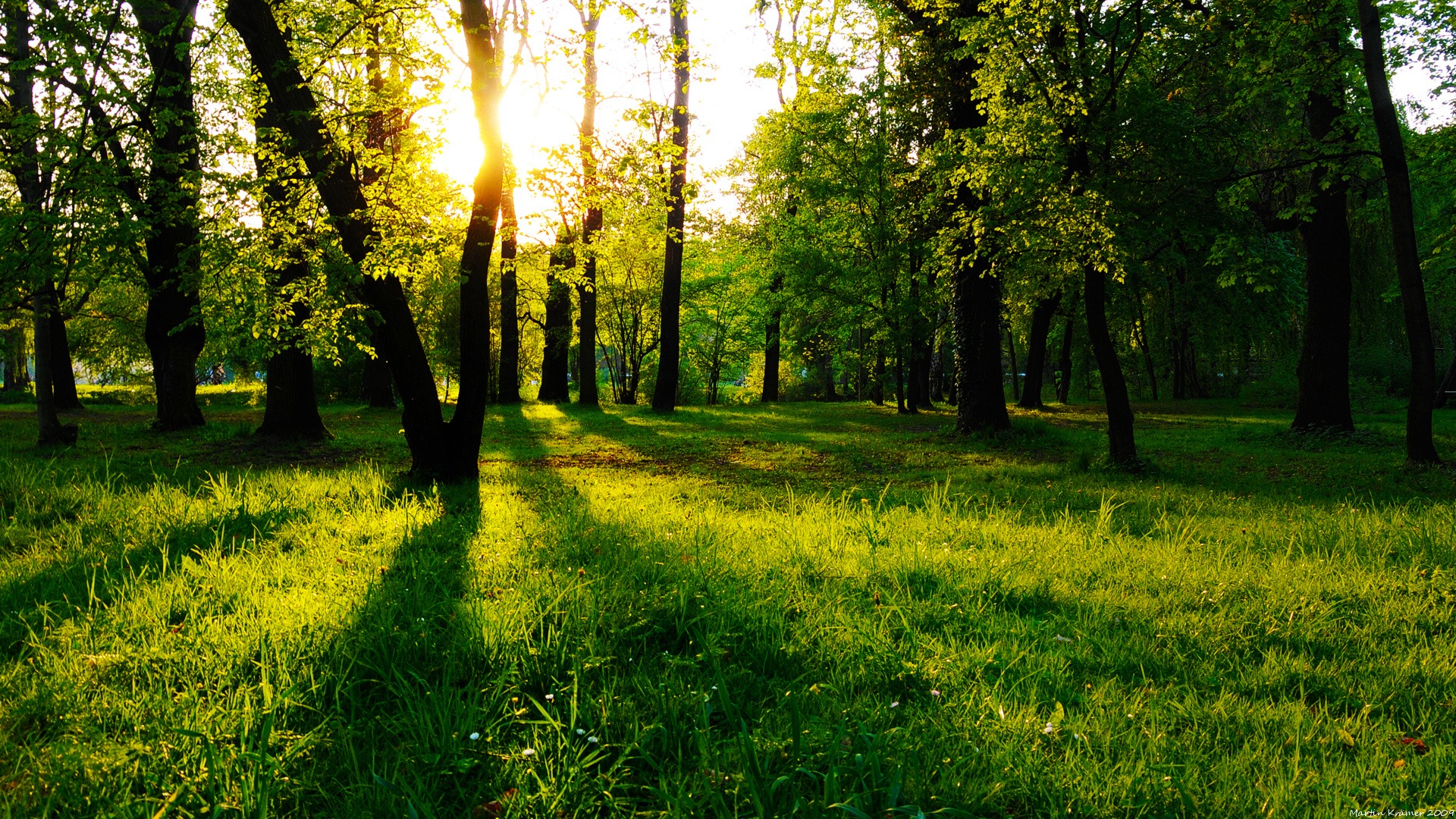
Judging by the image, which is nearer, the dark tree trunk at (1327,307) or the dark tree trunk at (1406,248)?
the dark tree trunk at (1406,248)

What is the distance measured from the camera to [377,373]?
21.7 meters

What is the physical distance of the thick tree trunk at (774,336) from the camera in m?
25.0

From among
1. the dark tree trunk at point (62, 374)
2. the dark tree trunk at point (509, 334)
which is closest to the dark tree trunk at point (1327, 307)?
the dark tree trunk at point (509, 334)

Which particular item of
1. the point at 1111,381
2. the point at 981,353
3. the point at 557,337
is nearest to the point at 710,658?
the point at 1111,381

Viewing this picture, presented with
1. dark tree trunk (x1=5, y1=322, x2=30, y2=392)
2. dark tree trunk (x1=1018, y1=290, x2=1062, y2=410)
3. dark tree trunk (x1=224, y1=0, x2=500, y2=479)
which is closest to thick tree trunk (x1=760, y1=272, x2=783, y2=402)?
dark tree trunk (x1=1018, y1=290, x2=1062, y2=410)

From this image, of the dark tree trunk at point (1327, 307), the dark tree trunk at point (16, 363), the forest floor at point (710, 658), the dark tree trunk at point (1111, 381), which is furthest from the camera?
the dark tree trunk at point (16, 363)

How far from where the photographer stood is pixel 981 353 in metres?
13.2

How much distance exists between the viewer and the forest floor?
6.97 feet

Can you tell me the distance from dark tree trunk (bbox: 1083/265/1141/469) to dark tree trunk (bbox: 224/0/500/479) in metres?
8.53

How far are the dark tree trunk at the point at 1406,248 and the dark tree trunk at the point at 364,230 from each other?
444 inches

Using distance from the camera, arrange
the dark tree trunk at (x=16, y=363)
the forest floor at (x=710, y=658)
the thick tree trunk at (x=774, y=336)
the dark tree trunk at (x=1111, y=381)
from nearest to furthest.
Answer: the forest floor at (x=710, y=658), the dark tree trunk at (x=1111, y=381), the thick tree trunk at (x=774, y=336), the dark tree trunk at (x=16, y=363)

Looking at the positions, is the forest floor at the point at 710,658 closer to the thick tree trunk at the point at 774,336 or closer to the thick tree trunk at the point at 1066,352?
the thick tree trunk at the point at 774,336

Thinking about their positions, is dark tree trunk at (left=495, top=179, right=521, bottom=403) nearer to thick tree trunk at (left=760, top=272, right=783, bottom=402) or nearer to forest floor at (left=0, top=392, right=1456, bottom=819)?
thick tree trunk at (left=760, top=272, right=783, bottom=402)

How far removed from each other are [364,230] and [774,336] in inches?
836
